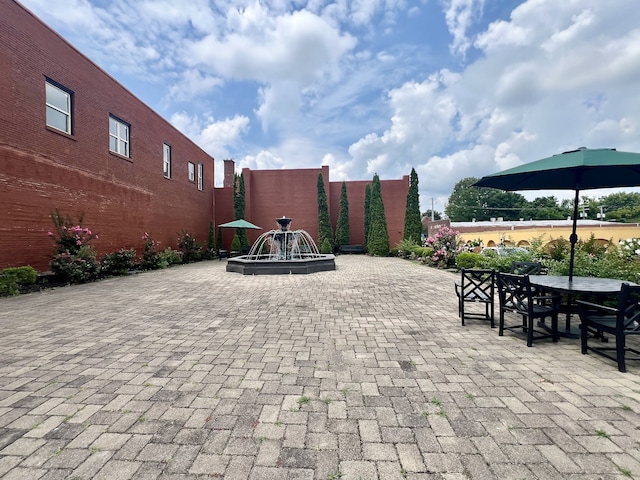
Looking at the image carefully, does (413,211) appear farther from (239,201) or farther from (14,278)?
(14,278)

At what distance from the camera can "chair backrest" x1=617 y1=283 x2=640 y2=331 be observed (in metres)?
2.87

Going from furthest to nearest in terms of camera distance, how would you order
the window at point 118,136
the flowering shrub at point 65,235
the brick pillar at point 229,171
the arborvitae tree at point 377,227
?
1. the brick pillar at point 229,171
2. the arborvitae tree at point 377,227
3. the window at point 118,136
4. the flowering shrub at point 65,235

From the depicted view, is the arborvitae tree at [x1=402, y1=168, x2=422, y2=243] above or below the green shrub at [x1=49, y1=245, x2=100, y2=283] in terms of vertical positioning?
above

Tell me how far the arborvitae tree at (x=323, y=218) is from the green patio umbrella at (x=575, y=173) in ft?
49.0

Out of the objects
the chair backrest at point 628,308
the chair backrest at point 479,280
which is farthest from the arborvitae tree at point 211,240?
the chair backrest at point 628,308

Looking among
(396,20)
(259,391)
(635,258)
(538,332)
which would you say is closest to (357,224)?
(396,20)

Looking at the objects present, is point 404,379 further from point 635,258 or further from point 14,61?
point 14,61

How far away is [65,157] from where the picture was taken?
8.64 meters

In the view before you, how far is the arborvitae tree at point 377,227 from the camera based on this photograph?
18.5 meters

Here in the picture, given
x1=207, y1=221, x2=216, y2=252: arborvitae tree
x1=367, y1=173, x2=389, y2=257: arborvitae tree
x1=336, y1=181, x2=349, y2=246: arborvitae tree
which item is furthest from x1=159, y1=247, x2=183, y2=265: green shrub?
x1=367, y1=173, x2=389, y2=257: arborvitae tree

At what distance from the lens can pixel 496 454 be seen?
1806 millimetres

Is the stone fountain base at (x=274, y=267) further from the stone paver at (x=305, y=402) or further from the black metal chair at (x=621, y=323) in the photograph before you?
the black metal chair at (x=621, y=323)

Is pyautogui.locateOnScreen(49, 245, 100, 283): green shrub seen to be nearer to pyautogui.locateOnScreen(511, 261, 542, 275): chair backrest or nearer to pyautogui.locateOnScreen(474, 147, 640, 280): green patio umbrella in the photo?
pyautogui.locateOnScreen(474, 147, 640, 280): green patio umbrella

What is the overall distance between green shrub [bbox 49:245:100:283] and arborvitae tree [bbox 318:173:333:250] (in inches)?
507
